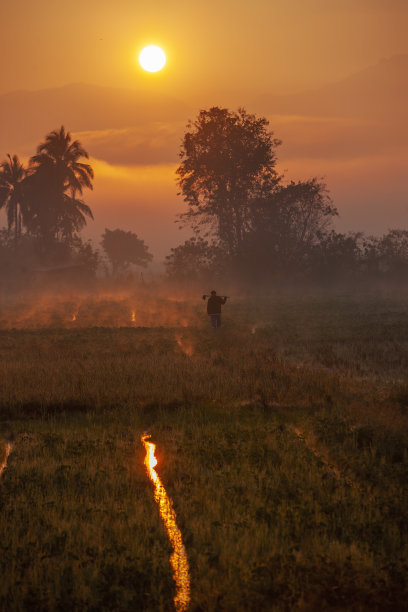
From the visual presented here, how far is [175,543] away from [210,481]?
171cm

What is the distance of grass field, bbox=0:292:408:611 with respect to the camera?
5.25 metres

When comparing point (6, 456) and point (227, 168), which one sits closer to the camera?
point (6, 456)

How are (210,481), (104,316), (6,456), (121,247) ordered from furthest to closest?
1. (121,247)
2. (104,316)
3. (6,456)
4. (210,481)

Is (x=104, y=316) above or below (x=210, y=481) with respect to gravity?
below

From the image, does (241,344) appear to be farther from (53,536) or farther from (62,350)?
(53,536)

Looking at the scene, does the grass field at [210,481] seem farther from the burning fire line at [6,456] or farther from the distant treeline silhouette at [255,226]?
the distant treeline silhouette at [255,226]

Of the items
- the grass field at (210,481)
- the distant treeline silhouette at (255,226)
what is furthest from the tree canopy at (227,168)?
the grass field at (210,481)

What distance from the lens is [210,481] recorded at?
7.66m

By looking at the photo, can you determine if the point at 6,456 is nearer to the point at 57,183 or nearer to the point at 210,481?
the point at 210,481

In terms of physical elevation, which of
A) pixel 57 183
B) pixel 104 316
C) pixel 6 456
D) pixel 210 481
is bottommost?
pixel 104 316

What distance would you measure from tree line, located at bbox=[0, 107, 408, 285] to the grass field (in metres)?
45.6

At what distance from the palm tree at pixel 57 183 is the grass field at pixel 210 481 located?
5197cm

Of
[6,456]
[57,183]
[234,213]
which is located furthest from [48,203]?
[6,456]

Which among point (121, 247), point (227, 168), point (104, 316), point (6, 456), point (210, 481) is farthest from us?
point (121, 247)
